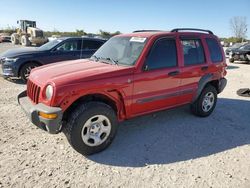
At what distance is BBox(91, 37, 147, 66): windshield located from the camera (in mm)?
4395

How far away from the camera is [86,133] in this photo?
3.82 meters

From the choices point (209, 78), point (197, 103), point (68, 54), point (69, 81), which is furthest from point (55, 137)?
point (68, 54)

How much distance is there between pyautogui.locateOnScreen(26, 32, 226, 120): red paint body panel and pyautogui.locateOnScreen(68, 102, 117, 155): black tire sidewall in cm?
20

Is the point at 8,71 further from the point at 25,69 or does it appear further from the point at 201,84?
the point at 201,84

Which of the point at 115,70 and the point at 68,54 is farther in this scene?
the point at 68,54

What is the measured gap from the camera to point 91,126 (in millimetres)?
3846

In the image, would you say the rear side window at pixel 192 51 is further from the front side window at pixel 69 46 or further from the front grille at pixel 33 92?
the front side window at pixel 69 46

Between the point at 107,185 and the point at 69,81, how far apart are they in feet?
4.88

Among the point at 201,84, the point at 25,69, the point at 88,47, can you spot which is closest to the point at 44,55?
the point at 25,69

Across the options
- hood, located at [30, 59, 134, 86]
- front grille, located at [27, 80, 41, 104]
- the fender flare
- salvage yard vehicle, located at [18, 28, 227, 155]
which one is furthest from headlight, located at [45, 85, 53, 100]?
the fender flare

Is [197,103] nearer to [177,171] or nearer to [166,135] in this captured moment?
[166,135]

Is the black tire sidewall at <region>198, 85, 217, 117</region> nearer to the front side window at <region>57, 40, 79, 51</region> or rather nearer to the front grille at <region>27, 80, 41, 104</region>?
the front grille at <region>27, 80, 41, 104</region>

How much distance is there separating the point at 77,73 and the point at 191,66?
241 cm

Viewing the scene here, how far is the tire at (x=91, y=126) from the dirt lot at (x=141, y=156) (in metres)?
0.17
